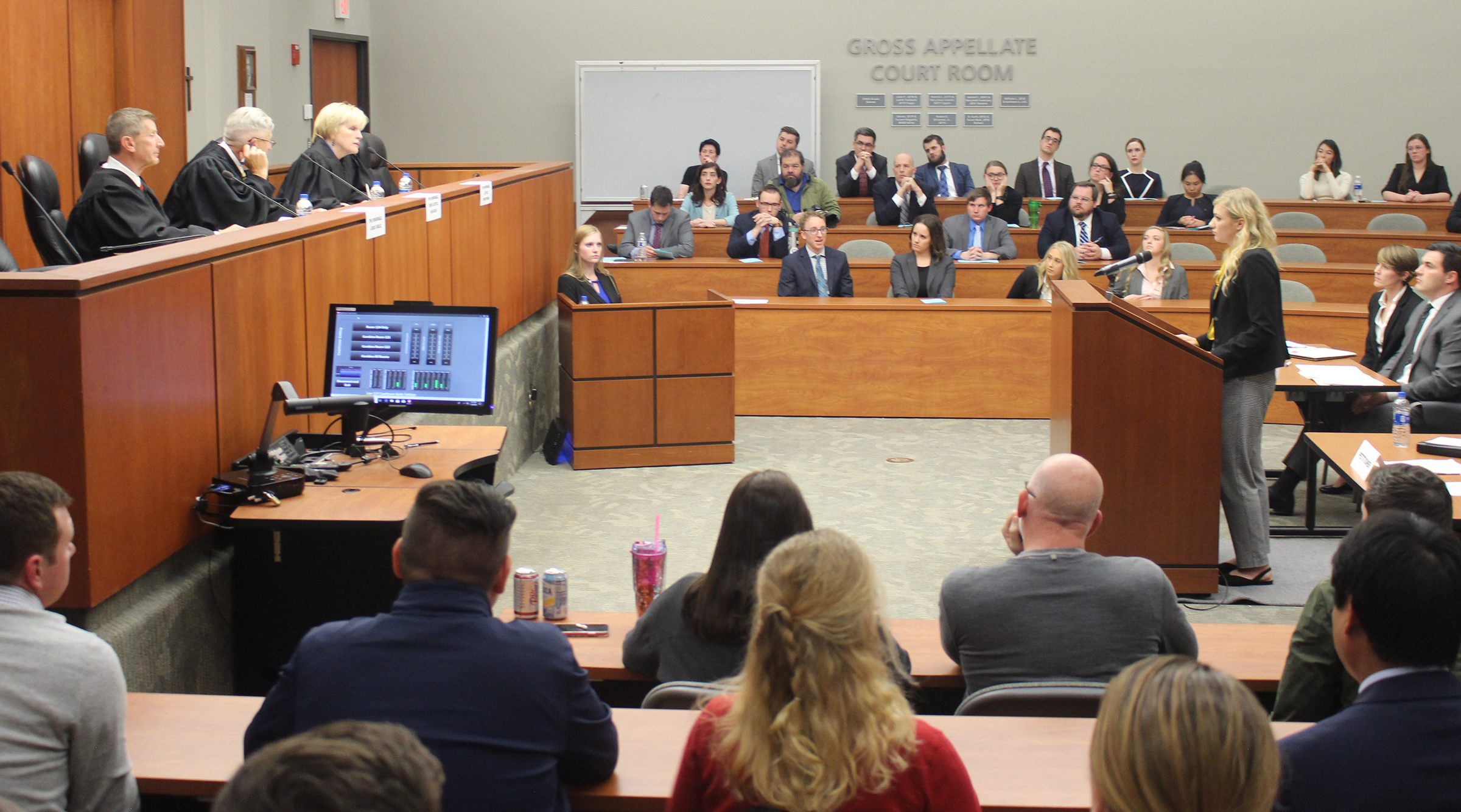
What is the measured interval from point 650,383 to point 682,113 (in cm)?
694

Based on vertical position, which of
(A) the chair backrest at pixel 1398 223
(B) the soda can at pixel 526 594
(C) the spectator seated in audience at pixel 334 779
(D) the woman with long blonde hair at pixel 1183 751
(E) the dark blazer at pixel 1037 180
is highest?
(E) the dark blazer at pixel 1037 180

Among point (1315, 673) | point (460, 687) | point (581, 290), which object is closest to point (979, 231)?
point (581, 290)

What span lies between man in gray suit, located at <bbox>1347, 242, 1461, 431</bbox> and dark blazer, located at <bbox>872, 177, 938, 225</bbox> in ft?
16.7

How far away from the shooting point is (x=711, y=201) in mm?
10531

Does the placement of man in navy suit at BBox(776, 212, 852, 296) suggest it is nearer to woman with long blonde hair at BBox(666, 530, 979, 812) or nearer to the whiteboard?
the whiteboard

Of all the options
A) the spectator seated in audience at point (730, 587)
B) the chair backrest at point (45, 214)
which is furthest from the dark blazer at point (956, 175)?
the spectator seated in audience at point (730, 587)

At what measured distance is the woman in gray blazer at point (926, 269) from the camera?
8555mm

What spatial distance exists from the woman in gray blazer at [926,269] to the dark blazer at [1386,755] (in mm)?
6765

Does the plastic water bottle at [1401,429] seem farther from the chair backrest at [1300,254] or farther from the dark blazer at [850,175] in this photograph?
the dark blazer at [850,175]

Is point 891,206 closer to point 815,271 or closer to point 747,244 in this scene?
point 747,244

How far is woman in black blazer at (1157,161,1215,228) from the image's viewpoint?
11078mm

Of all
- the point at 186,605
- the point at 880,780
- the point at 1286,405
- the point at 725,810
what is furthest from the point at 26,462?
the point at 1286,405

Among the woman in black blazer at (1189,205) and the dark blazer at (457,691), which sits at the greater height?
the woman in black blazer at (1189,205)

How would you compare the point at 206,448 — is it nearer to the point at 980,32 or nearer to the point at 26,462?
the point at 26,462
